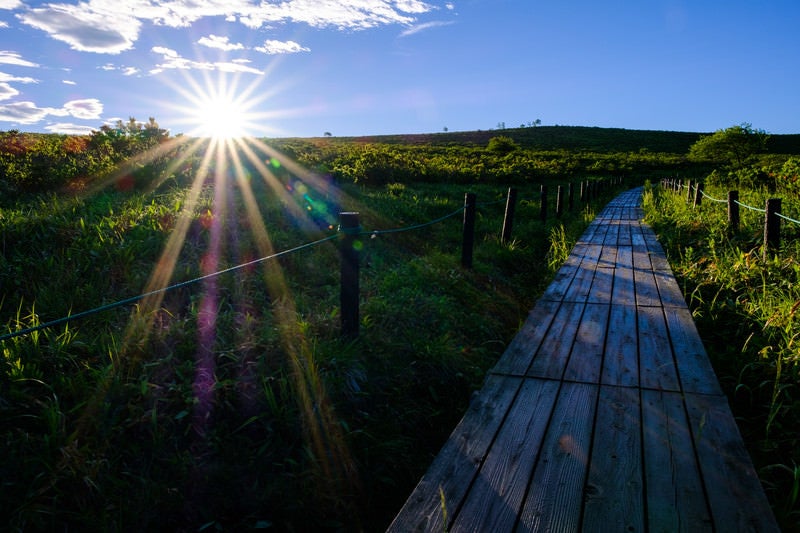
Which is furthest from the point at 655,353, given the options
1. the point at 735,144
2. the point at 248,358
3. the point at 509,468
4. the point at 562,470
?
the point at 735,144

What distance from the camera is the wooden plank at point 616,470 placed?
193 cm

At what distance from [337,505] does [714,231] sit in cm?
745

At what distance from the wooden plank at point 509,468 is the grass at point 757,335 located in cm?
108

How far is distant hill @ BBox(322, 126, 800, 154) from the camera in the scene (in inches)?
2501

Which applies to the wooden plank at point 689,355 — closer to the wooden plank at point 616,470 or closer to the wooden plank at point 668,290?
the wooden plank at point 668,290

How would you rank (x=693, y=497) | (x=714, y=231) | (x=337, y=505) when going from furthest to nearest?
(x=714, y=231) → (x=337, y=505) → (x=693, y=497)

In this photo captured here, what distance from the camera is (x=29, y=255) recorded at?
199 inches

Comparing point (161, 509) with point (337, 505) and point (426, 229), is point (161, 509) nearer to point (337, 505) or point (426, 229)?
point (337, 505)

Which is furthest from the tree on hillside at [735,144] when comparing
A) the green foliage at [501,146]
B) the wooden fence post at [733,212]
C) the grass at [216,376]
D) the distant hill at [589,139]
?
the grass at [216,376]

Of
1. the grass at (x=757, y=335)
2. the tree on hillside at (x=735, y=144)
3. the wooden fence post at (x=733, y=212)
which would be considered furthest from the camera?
the tree on hillside at (x=735, y=144)

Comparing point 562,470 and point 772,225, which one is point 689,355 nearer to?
point 562,470

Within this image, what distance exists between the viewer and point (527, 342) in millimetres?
3857

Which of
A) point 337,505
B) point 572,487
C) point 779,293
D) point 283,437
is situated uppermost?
point 779,293

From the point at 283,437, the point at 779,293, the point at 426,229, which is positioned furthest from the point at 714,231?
the point at 283,437
